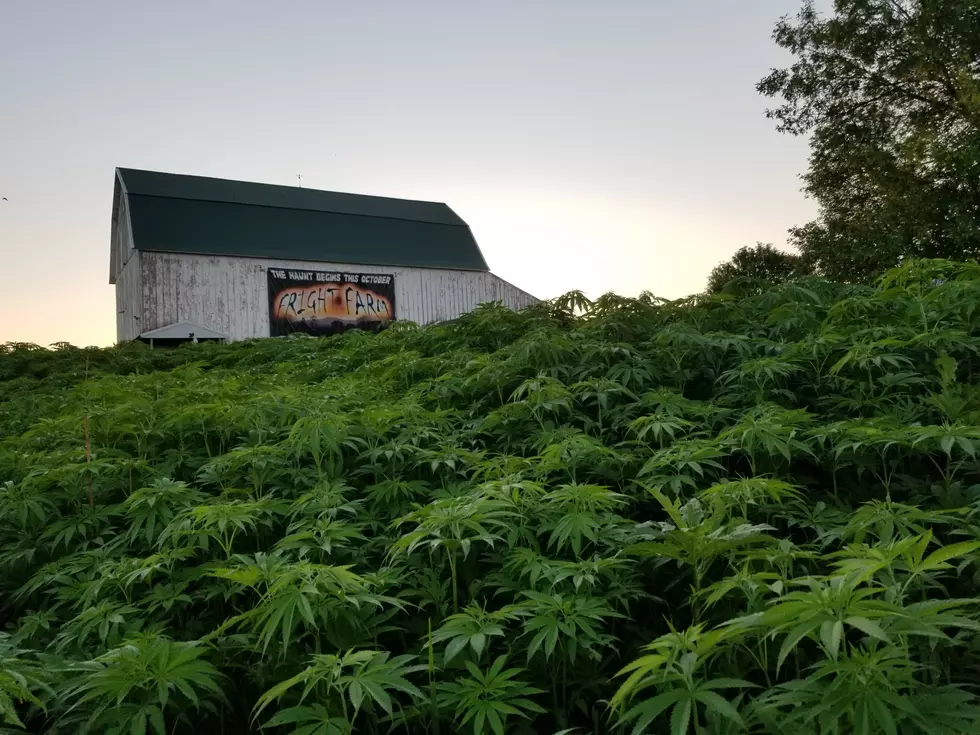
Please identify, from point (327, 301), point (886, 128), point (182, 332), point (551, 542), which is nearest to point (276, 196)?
point (327, 301)

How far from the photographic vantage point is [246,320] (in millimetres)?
21250

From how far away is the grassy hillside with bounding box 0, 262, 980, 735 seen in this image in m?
1.70

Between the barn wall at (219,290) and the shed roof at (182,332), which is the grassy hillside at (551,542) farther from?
the shed roof at (182,332)

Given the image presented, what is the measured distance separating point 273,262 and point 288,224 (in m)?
2.19

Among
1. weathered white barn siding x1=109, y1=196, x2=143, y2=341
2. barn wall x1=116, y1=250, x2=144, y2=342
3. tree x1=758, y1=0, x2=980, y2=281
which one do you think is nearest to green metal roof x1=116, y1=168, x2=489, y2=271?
weathered white barn siding x1=109, y1=196, x2=143, y2=341

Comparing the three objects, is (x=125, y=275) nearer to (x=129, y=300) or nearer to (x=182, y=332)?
(x=129, y=300)

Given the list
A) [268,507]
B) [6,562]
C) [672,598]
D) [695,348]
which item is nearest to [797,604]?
[672,598]

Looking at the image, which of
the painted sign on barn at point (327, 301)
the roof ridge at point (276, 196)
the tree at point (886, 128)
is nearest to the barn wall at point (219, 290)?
the painted sign on barn at point (327, 301)

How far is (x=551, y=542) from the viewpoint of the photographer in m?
2.38

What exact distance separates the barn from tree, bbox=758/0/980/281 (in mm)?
10113

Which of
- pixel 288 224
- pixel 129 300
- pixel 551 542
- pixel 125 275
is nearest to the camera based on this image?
pixel 551 542

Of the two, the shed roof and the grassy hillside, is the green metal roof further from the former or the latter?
the grassy hillside

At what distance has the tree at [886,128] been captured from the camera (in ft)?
52.3

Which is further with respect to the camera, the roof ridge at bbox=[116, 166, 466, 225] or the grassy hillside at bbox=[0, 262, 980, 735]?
the roof ridge at bbox=[116, 166, 466, 225]
